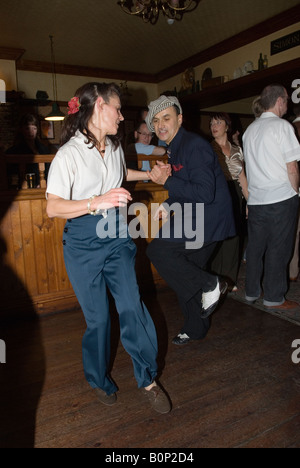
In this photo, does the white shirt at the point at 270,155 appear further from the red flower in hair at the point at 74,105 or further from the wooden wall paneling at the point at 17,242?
the wooden wall paneling at the point at 17,242

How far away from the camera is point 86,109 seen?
1632mm

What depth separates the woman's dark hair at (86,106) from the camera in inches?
63.4

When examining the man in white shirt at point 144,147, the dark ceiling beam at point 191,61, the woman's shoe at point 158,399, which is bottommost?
the woman's shoe at point 158,399

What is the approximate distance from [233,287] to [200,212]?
1429 millimetres

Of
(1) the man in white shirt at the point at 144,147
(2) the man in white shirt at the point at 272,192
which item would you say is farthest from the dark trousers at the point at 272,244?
(1) the man in white shirt at the point at 144,147

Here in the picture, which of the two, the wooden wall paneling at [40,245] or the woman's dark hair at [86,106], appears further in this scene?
the wooden wall paneling at [40,245]

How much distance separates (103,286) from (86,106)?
0.84 m

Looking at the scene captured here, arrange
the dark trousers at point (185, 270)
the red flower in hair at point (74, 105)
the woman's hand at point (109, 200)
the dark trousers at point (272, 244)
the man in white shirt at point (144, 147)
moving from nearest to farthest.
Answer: the woman's hand at point (109, 200) < the red flower in hair at point (74, 105) < the dark trousers at point (185, 270) < the dark trousers at point (272, 244) < the man in white shirt at point (144, 147)

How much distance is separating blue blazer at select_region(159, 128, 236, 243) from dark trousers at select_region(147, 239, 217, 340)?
0.25 ft

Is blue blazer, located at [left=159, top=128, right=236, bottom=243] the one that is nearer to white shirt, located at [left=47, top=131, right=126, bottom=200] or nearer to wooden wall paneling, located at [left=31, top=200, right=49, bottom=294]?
white shirt, located at [left=47, top=131, right=126, bottom=200]

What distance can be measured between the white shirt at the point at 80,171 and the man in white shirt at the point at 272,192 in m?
1.38

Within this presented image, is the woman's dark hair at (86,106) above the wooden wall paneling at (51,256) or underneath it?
above

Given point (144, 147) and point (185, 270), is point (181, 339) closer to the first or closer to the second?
point (185, 270)

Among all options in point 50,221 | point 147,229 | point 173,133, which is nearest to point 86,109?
point 173,133
